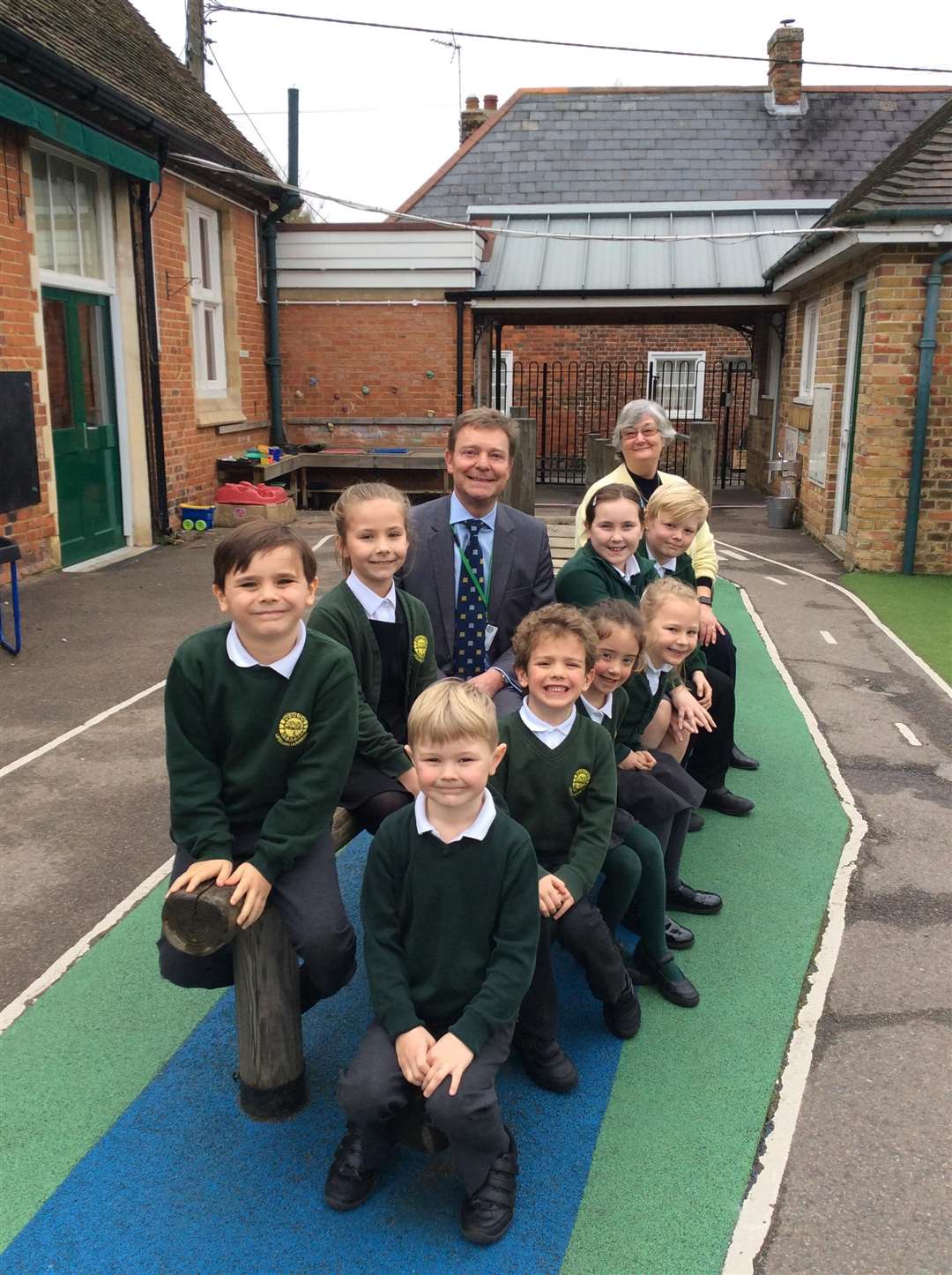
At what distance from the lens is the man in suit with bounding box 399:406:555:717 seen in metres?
4.07

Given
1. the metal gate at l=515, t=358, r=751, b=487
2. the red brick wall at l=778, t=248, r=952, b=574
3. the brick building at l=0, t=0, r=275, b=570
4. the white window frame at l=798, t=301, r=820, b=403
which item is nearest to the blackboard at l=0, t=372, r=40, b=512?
the brick building at l=0, t=0, r=275, b=570

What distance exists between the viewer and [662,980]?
3531 mm

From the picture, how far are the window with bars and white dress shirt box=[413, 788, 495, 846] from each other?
9.08 metres

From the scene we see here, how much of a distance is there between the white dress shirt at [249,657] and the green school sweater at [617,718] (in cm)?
110

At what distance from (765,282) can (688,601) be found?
528 inches

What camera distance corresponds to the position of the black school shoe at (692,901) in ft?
13.3

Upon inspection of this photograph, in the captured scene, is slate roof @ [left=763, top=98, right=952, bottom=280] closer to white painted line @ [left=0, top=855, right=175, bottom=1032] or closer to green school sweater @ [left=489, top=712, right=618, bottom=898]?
green school sweater @ [left=489, top=712, right=618, bottom=898]

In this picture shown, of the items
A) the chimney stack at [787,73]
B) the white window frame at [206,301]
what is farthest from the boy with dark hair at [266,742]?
the chimney stack at [787,73]

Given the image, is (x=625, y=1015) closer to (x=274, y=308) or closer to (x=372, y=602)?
(x=372, y=602)

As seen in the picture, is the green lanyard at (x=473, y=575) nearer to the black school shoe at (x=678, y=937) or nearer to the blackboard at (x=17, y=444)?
the black school shoe at (x=678, y=937)

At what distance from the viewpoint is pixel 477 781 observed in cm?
255

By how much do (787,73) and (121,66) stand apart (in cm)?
1590

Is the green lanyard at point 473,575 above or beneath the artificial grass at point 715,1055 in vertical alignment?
above

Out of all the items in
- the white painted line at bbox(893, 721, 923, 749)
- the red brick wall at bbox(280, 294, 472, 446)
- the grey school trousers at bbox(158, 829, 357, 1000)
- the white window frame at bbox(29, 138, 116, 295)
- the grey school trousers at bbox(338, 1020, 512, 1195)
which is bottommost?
the white painted line at bbox(893, 721, 923, 749)
